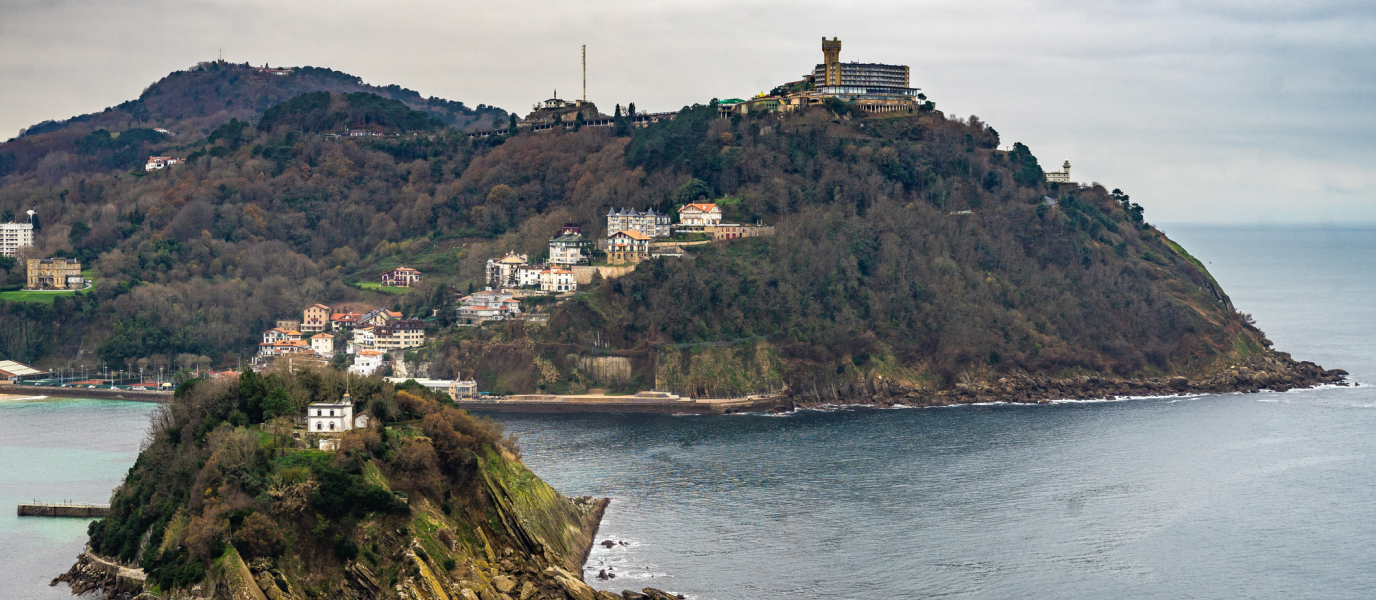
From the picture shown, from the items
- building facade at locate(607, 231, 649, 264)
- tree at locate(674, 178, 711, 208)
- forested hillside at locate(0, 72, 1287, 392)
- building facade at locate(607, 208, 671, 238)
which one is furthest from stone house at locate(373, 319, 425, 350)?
tree at locate(674, 178, 711, 208)

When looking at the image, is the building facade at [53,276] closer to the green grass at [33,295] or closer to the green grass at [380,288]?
the green grass at [33,295]

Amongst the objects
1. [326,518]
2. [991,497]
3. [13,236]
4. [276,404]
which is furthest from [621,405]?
[13,236]

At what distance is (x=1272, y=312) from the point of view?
107 metres

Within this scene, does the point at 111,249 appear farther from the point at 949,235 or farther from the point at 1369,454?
the point at 1369,454

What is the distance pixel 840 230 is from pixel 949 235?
7.18m

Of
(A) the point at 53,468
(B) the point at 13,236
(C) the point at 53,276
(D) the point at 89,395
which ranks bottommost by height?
(A) the point at 53,468

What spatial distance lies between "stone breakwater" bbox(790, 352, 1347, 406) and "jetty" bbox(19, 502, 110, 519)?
3634cm

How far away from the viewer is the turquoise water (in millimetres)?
39781

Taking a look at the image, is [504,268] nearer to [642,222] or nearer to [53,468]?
[642,222]

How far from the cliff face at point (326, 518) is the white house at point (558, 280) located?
40.6 metres

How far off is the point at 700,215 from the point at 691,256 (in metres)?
5.65

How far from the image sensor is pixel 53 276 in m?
93.6

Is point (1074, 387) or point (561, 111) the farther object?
point (561, 111)

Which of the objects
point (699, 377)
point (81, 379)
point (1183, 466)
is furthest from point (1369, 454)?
point (81, 379)
